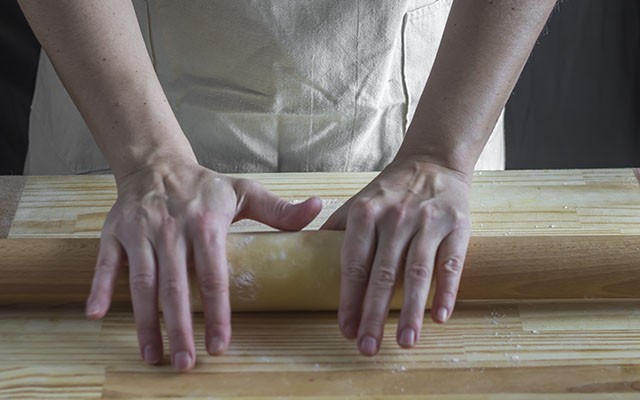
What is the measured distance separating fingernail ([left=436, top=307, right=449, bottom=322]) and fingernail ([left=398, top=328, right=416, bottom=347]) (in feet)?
0.12

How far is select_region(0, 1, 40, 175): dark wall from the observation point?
7.25 ft

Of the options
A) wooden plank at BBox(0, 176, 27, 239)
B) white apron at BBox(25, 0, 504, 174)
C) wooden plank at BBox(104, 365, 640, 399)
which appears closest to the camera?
wooden plank at BBox(104, 365, 640, 399)

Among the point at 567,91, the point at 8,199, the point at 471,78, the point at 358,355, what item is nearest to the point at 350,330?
the point at 358,355

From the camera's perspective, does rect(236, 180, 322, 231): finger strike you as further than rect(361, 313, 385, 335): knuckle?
Yes

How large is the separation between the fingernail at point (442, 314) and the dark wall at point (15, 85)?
150cm

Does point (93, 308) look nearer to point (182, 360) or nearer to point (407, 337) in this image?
point (182, 360)

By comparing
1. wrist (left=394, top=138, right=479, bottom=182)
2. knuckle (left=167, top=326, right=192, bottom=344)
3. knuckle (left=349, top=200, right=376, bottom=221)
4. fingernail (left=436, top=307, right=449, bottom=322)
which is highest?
wrist (left=394, top=138, right=479, bottom=182)

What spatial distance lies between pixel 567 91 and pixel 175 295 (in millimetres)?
1452

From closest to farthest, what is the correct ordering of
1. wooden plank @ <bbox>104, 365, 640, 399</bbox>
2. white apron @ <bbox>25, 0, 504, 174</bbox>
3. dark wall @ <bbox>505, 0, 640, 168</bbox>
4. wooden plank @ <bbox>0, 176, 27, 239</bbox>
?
wooden plank @ <bbox>104, 365, 640, 399</bbox> → wooden plank @ <bbox>0, 176, 27, 239</bbox> → white apron @ <bbox>25, 0, 504, 174</bbox> → dark wall @ <bbox>505, 0, 640, 168</bbox>

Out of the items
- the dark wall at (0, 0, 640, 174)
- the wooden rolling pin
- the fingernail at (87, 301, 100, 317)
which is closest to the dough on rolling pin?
the wooden rolling pin

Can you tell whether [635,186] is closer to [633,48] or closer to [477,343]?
[477,343]

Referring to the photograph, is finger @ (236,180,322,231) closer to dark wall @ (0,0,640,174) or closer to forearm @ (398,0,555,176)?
forearm @ (398,0,555,176)

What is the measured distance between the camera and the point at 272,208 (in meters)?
1.12

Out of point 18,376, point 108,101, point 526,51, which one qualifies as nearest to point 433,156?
point 526,51
